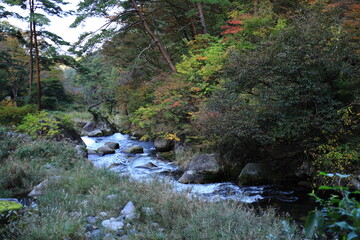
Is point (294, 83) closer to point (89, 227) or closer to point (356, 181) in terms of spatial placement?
point (356, 181)

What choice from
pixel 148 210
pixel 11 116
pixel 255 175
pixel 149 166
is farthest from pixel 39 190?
pixel 11 116

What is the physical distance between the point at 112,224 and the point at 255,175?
5.69 metres

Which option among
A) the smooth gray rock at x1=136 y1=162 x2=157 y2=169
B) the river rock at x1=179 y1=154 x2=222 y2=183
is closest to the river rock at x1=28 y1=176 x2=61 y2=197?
the river rock at x1=179 y1=154 x2=222 y2=183

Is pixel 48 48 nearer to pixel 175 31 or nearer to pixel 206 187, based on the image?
pixel 175 31

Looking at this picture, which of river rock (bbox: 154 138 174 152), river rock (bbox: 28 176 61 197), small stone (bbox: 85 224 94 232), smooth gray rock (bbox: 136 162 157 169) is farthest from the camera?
river rock (bbox: 154 138 174 152)

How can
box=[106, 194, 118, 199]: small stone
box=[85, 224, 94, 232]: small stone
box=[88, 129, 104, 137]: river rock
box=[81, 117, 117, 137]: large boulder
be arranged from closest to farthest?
box=[85, 224, 94, 232]: small stone < box=[106, 194, 118, 199]: small stone < box=[88, 129, 104, 137]: river rock < box=[81, 117, 117, 137]: large boulder

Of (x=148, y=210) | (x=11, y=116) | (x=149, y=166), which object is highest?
(x=11, y=116)

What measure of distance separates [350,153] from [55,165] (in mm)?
8283

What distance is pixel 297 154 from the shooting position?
844 centimetres

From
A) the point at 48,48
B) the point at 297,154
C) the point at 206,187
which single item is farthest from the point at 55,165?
the point at 48,48

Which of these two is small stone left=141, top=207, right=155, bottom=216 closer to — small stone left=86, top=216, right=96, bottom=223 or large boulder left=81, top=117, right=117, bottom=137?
small stone left=86, top=216, right=96, bottom=223

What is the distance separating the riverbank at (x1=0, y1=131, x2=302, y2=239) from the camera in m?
3.38

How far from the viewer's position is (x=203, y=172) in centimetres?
880

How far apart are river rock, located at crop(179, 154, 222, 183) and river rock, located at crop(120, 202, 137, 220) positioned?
4.37m
